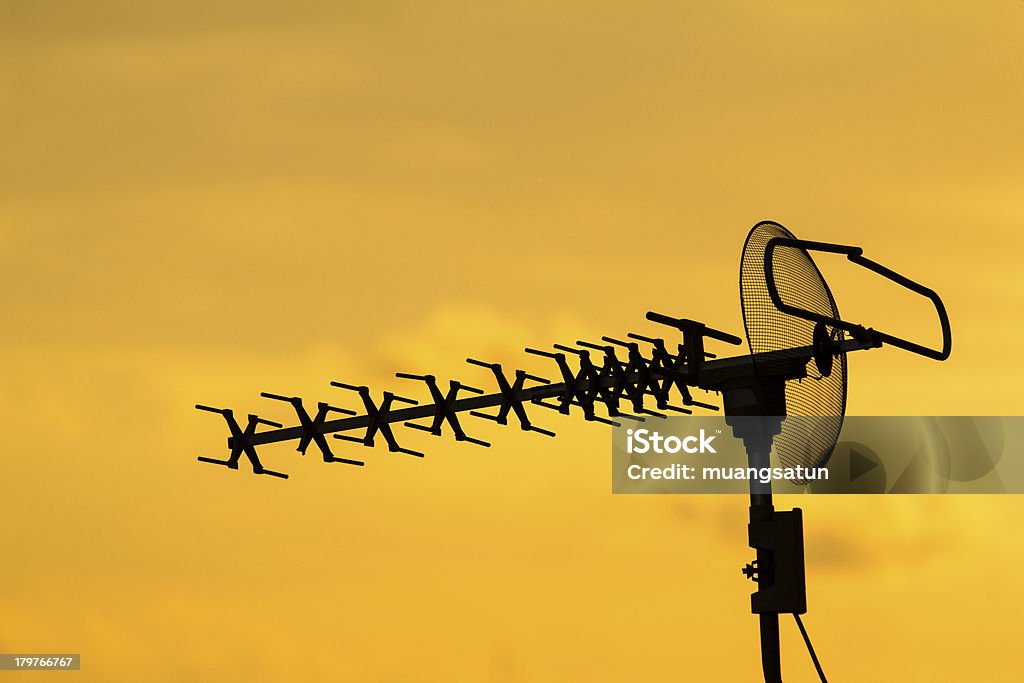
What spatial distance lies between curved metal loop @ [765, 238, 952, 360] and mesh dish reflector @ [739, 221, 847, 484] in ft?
0.71

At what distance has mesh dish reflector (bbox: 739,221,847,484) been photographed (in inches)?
774

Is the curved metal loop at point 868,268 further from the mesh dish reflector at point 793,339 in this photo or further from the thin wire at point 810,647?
the thin wire at point 810,647

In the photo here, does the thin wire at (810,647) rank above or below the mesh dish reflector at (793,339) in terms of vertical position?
below

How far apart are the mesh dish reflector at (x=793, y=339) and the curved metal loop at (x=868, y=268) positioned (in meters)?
0.22

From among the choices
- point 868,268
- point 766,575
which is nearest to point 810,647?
point 766,575

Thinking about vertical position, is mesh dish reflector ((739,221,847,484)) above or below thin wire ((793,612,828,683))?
above

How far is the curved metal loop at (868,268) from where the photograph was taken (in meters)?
19.1

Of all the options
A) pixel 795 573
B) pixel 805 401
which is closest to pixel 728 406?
pixel 805 401

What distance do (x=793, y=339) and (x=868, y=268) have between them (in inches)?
48.4

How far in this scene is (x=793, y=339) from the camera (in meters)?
19.8

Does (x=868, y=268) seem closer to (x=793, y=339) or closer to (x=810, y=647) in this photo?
(x=793, y=339)

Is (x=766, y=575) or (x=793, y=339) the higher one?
(x=793, y=339)

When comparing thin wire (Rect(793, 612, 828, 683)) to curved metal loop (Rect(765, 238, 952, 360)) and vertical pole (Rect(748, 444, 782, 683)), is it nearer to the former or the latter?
vertical pole (Rect(748, 444, 782, 683))

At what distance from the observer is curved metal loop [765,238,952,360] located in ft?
62.8
